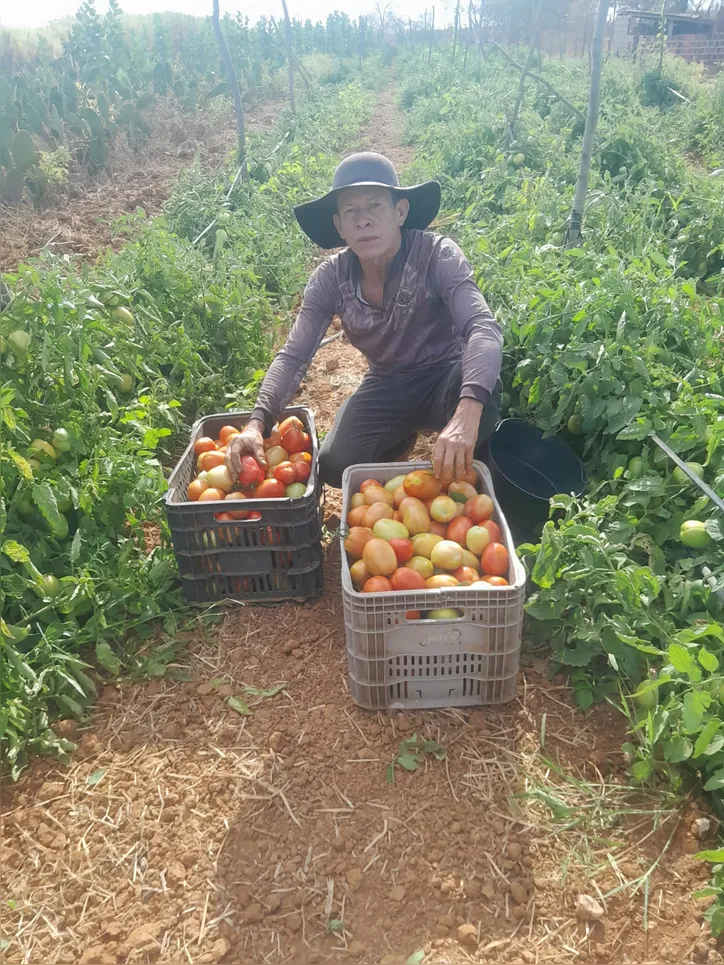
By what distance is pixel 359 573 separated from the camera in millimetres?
2156

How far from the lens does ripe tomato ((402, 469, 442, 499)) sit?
2.33 meters

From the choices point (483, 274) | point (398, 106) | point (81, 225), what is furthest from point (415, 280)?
point (398, 106)

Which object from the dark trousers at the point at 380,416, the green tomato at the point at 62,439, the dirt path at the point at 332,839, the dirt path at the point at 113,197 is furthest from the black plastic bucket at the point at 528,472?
the dirt path at the point at 113,197

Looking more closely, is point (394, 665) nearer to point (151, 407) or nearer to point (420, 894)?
point (420, 894)

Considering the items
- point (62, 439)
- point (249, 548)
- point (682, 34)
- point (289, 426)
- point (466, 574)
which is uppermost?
point (682, 34)

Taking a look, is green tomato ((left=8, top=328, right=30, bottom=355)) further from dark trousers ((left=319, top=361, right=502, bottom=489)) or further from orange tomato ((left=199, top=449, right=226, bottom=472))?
dark trousers ((left=319, top=361, right=502, bottom=489))

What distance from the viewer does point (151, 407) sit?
3125 millimetres

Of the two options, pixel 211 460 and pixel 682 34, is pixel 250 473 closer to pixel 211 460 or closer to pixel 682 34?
pixel 211 460

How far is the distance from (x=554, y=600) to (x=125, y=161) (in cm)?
956

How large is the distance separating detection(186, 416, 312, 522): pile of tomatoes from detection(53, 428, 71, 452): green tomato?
0.48 meters

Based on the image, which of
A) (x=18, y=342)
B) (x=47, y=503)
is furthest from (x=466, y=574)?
(x=18, y=342)

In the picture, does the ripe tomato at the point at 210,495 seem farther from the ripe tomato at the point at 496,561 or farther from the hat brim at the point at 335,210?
the hat brim at the point at 335,210

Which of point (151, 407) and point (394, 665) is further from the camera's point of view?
point (151, 407)

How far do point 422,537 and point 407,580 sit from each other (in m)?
0.22
